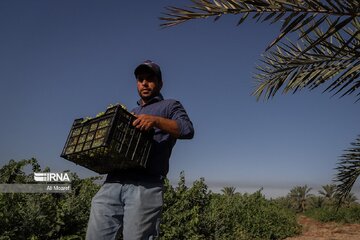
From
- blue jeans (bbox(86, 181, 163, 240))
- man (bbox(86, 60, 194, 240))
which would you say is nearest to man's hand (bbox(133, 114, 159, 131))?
man (bbox(86, 60, 194, 240))

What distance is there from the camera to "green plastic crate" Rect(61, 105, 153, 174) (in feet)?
7.02

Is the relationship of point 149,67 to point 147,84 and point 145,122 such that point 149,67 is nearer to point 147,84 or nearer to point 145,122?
point 147,84

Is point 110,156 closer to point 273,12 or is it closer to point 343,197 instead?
point 273,12

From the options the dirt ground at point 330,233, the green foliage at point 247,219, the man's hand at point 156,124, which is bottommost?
the dirt ground at point 330,233

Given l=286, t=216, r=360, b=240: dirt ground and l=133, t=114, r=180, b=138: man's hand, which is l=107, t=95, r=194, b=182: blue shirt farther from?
l=286, t=216, r=360, b=240: dirt ground

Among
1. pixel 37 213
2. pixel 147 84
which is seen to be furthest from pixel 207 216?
pixel 147 84

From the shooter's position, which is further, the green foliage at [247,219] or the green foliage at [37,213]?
the green foliage at [247,219]

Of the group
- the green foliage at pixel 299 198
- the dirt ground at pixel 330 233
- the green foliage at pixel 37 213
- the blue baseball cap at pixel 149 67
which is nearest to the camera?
the blue baseball cap at pixel 149 67

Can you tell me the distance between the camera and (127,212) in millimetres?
2207

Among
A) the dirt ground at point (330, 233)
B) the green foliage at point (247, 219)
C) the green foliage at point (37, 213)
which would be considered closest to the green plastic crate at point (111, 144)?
the green foliage at point (37, 213)

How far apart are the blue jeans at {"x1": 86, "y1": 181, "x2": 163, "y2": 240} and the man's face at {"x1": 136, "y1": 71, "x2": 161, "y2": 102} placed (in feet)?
1.90

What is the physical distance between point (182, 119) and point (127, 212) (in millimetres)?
607

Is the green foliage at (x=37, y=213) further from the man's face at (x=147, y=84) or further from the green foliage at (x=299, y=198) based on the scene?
the green foliage at (x=299, y=198)

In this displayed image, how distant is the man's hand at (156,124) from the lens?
7.14 ft
